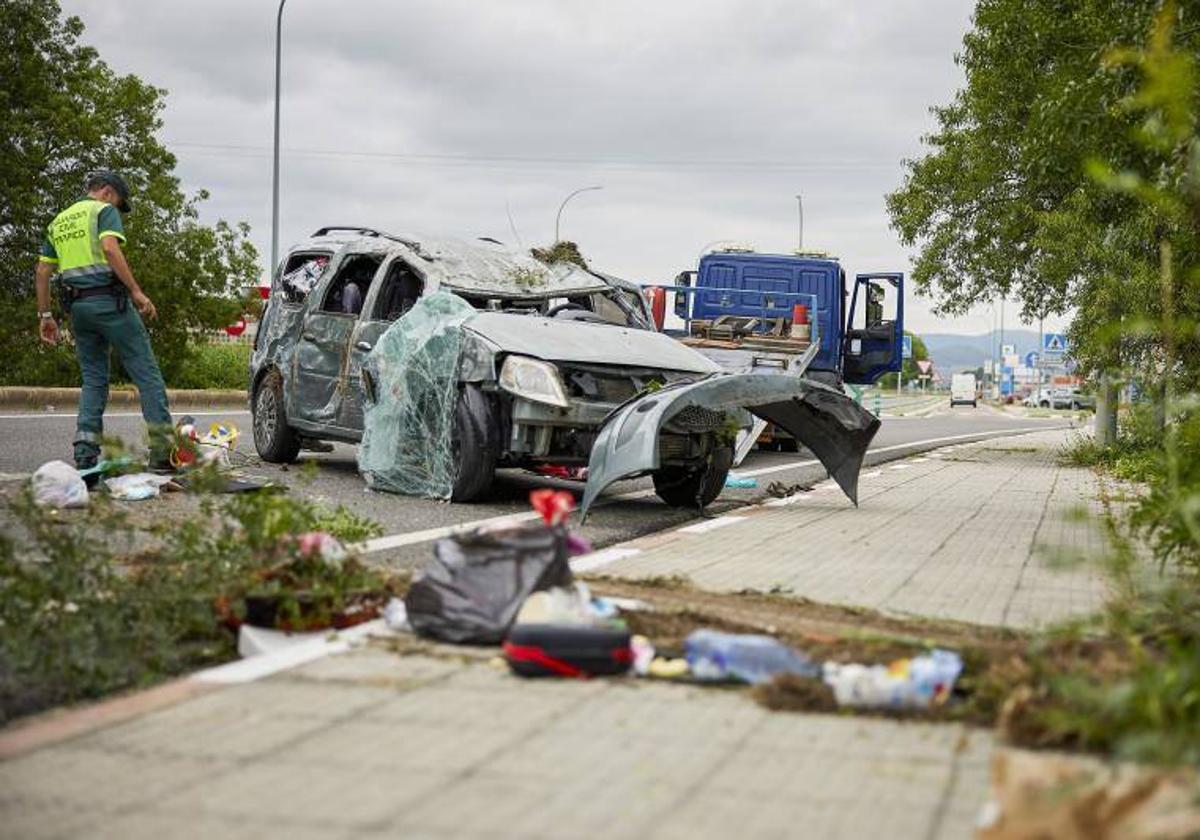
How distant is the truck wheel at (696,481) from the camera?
10320 mm

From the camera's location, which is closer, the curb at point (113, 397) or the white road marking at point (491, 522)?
the white road marking at point (491, 522)

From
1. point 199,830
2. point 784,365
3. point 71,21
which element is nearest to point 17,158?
point 71,21

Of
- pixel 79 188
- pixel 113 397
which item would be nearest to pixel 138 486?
pixel 113 397

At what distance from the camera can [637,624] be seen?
5117mm

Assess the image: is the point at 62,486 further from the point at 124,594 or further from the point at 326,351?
the point at 124,594

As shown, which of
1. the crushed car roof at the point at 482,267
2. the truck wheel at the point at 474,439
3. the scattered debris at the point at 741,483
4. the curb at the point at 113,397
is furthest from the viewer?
the curb at the point at 113,397

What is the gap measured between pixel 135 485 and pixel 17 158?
18325 mm

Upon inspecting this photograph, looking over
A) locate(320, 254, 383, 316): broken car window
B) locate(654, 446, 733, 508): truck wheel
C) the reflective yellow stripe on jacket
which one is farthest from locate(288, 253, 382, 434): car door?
locate(654, 446, 733, 508): truck wheel

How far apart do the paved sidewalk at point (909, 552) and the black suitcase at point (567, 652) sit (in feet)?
4.34

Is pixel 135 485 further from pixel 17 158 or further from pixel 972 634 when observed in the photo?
pixel 17 158

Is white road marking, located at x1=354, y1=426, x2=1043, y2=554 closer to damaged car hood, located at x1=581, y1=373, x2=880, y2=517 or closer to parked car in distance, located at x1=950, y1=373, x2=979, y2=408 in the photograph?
damaged car hood, located at x1=581, y1=373, x2=880, y2=517

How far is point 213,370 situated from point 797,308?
14639mm

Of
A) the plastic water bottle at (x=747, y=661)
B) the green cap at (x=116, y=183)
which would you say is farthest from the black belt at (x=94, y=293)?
the plastic water bottle at (x=747, y=661)

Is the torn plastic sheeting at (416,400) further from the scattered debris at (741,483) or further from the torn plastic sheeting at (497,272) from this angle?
the scattered debris at (741,483)
